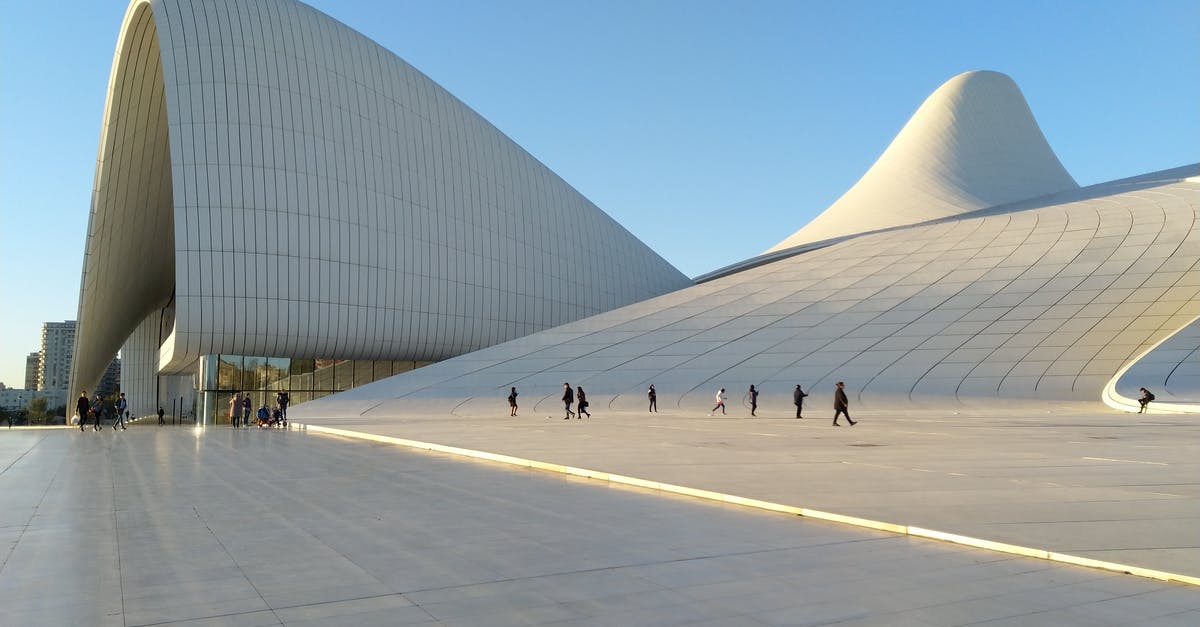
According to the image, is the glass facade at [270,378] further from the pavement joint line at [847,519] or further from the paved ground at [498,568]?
the paved ground at [498,568]

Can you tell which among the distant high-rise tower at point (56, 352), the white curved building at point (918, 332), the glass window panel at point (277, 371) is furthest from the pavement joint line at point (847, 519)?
the distant high-rise tower at point (56, 352)

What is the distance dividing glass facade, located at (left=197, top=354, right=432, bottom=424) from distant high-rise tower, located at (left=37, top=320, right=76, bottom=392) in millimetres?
180813

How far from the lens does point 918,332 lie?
28406mm

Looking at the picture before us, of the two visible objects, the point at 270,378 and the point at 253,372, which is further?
the point at 270,378

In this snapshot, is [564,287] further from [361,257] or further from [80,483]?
[80,483]

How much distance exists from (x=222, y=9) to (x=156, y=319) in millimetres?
36491

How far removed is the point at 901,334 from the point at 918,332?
56 centimetres

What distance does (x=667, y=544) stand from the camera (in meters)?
6.33

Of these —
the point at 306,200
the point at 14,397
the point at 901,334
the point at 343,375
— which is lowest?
the point at 343,375

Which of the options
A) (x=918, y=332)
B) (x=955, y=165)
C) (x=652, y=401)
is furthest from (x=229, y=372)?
(x=955, y=165)

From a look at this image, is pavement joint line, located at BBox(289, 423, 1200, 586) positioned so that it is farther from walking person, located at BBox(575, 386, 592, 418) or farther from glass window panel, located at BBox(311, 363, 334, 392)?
glass window panel, located at BBox(311, 363, 334, 392)

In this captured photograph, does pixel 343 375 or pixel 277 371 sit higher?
pixel 277 371

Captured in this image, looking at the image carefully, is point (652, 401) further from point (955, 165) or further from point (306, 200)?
point (955, 165)

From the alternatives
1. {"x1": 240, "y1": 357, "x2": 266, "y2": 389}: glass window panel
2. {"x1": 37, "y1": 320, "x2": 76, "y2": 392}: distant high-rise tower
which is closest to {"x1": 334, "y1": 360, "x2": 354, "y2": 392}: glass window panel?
{"x1": 240, "y1": 357, "x2": 266, "y2": 389}: glass window panel
